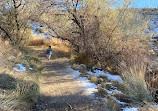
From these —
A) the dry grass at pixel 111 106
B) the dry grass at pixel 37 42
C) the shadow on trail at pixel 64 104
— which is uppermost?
the dry grass at pixel 37 42

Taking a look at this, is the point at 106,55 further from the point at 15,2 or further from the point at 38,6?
the point at 15,2

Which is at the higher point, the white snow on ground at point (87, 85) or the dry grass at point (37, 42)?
the dry grass at point (37, 42)

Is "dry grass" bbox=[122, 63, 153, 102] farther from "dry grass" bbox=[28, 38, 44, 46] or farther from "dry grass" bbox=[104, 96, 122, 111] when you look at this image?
"dry grass" bbox=[28, 38, 44, 46]

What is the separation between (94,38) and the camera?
25.8 ft

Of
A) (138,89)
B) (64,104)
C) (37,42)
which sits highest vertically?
(37,42)

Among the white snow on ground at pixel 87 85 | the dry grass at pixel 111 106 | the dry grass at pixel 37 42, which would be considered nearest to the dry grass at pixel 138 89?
the dry grass at pixel 111 106

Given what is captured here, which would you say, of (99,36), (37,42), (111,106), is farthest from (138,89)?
(37,42)

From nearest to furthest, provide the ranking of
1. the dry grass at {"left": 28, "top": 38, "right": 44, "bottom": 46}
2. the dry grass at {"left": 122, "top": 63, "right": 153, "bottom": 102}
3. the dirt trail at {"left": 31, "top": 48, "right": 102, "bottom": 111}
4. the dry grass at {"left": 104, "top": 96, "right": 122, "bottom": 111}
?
the dry grass at {"left": 104, "top": 96, "right": 122, "bottom": 111} < the dirt trail at {"left": 31, "top": 48, "right": 102, "bottom": 111} < the dry grass at {"left": 122, "top": 63, "right": 153, "bottom": 102} < the dry grass at {"left": 28, "top": 38, "right": 44, "bottom": 46}

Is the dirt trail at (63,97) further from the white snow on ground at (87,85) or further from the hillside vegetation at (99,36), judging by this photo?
the hillside vegetation at (99,36)

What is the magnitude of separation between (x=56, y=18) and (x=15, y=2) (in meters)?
2.75

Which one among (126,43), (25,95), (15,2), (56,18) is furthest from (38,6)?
(25,95)

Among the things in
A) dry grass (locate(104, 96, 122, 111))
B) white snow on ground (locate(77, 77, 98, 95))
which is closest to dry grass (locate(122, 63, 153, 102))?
dry grass (locate(104, 96, 122, 111))

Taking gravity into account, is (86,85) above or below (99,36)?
below

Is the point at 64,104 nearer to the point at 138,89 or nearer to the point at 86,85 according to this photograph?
the point at 86,85
